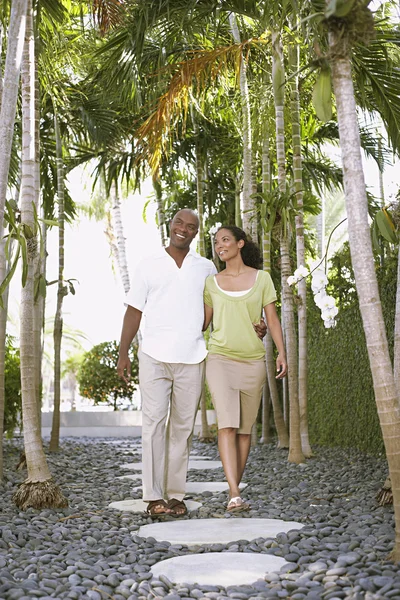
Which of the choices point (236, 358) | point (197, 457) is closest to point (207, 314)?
point (236, 358)

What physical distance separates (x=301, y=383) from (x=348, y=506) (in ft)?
8.77

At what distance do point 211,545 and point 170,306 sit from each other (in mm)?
1578

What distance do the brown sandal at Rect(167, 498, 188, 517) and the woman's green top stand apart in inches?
36.3

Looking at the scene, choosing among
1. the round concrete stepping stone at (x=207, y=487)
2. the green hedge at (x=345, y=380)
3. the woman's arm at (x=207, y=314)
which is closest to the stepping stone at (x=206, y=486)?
the round concrete stepping stone at (x=207, y=487)

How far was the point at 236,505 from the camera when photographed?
449cm

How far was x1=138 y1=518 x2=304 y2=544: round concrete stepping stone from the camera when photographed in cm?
368

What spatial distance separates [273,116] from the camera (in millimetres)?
8594

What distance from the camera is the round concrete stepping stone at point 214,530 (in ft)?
12.1

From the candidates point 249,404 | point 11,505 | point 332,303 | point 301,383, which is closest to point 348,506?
point 249,404

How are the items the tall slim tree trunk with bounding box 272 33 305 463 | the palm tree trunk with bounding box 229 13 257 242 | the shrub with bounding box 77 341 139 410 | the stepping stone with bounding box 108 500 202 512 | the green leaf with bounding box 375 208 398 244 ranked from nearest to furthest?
the green leaf with bounding box 375 208 398 244
the stepping stone with bounding box 108 500 202 512
the tall slim tree trunk with bounding box 272 33 305 463
the palm tree trunk with bounding box 229 13 257 242
the shrub with bounding box 77 341 139 410

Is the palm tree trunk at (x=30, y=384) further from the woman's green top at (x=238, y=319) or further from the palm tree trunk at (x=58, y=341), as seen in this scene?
the palm tree trunk at (x=58, y=341)

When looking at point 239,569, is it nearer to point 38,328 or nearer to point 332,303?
point 332,303

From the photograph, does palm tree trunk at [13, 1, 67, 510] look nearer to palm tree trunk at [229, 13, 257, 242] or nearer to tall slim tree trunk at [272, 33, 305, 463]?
tall slim tree trunk at [272, 33, 305, 463]

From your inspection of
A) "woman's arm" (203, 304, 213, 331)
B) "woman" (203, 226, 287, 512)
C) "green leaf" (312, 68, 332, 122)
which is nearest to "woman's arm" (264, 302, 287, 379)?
"woman" (203, 226, 287, 512)
